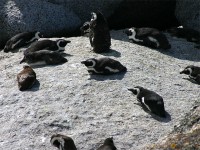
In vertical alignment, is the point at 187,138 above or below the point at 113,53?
above

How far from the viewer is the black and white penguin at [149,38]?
11500 millimetres

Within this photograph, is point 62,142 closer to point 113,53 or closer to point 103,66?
point 103,66

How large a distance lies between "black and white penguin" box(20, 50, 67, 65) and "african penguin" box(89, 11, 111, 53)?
0.87 metres

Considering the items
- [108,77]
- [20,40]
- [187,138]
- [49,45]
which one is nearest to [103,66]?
[108,77]

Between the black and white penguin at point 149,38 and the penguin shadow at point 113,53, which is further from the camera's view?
the black and white penguin at point 149,38

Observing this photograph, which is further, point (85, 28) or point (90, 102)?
point (85, 28)

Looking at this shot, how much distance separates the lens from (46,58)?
1018 centimetres

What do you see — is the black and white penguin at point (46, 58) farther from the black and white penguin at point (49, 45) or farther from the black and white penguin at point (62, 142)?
the black and white penguin at point (62, 142)

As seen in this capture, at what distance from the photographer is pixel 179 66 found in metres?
10.6

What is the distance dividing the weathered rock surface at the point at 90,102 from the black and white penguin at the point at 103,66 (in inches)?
4.2

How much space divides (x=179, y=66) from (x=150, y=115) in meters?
2.50

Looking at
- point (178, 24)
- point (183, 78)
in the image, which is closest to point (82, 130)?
point (183, 78)

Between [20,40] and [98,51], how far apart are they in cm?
179

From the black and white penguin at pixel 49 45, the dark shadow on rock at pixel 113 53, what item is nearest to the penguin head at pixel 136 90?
the dark shadow on rock at pixel 113 53
